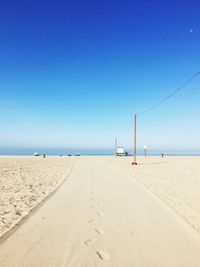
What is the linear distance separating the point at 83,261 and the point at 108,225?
2.27m

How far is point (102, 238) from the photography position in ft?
19.4

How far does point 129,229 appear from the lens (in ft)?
22.0

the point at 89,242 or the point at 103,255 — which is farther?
the point at 89,242

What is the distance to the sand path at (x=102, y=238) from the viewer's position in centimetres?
482

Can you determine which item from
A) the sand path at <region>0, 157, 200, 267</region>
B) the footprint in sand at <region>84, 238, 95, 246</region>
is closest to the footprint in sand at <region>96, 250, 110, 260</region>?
the sand path at <region>0, 157, 200, 267</region>

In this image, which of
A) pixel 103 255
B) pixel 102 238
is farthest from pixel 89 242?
pixel 103 255

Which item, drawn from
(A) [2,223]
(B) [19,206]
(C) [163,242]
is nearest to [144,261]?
(C) [163,242]

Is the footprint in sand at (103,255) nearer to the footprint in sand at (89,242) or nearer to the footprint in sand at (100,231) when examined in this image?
the footprint in sand at (89,242)

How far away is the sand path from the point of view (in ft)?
15.8

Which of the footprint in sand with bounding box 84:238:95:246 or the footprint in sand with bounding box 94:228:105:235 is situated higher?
the footprint in sand with bounding box 94:228:105:235

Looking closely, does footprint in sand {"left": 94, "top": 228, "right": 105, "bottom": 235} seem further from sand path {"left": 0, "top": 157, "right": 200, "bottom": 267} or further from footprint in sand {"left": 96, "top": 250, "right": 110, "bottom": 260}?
footprint in sand {"left": 96, "top": 250, "right": 110, "bottom": 260}

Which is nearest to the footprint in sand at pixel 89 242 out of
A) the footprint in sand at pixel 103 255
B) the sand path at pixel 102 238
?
the sand path at pixel 102 238

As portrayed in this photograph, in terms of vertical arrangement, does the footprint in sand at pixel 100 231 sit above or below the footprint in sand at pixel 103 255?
above

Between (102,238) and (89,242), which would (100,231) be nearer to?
(102,238)
